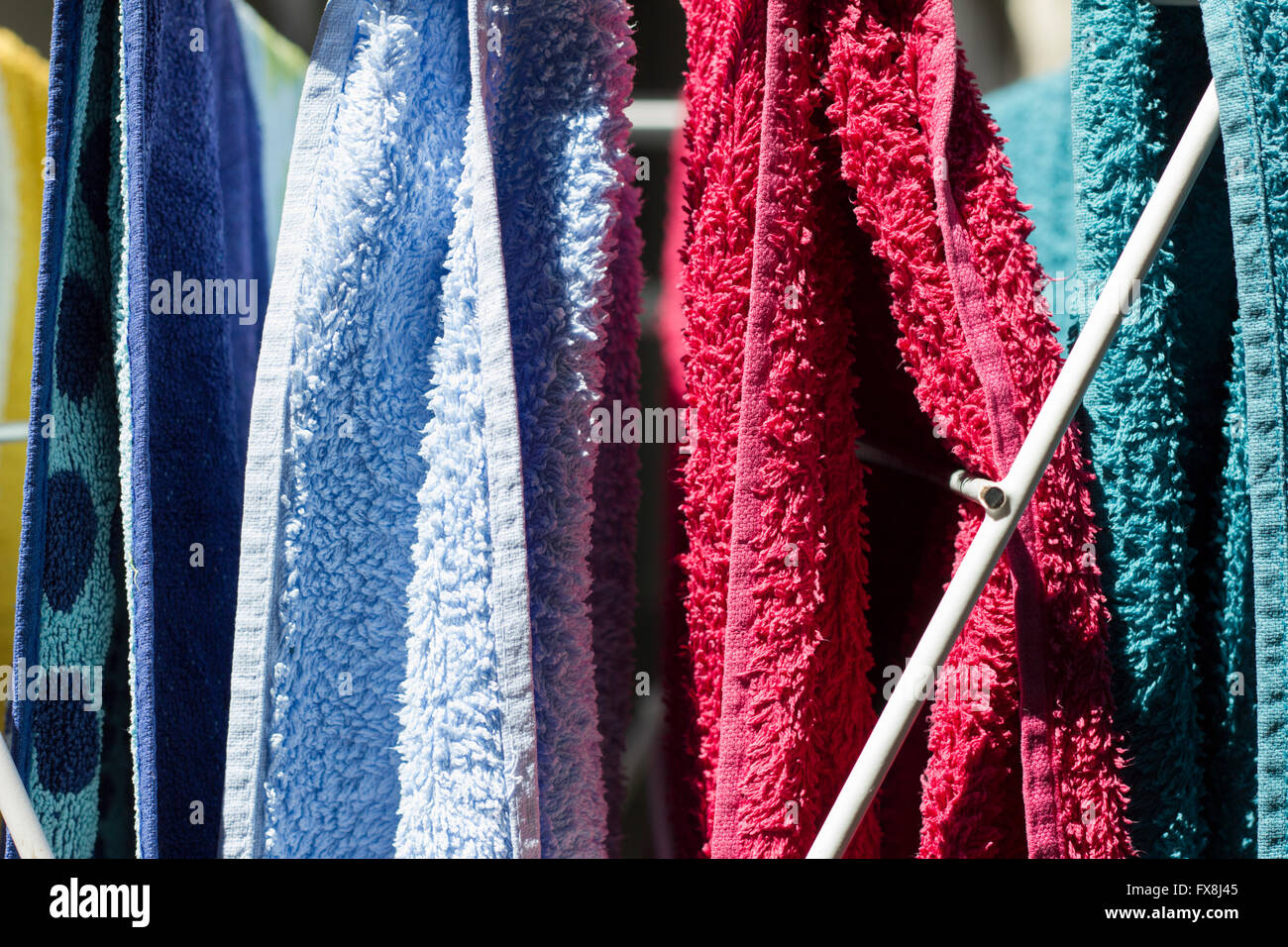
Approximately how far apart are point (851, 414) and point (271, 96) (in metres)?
0.43

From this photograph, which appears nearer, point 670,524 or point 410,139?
point 410,139

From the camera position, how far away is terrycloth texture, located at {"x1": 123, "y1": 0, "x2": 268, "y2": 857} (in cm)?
38

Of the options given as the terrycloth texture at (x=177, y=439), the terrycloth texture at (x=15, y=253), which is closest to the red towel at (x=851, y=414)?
the terrycloth texture at (x=177, y=439)

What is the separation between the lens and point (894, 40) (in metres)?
0.37

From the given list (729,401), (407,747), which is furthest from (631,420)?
(407,747)

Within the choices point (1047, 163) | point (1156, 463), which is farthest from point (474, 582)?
point (1047, 163)

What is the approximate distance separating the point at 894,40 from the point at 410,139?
209 millimetres

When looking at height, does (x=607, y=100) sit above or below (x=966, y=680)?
above

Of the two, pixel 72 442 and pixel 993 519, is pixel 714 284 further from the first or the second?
pixel 72 442

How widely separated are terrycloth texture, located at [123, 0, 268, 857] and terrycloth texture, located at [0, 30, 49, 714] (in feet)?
0.53
